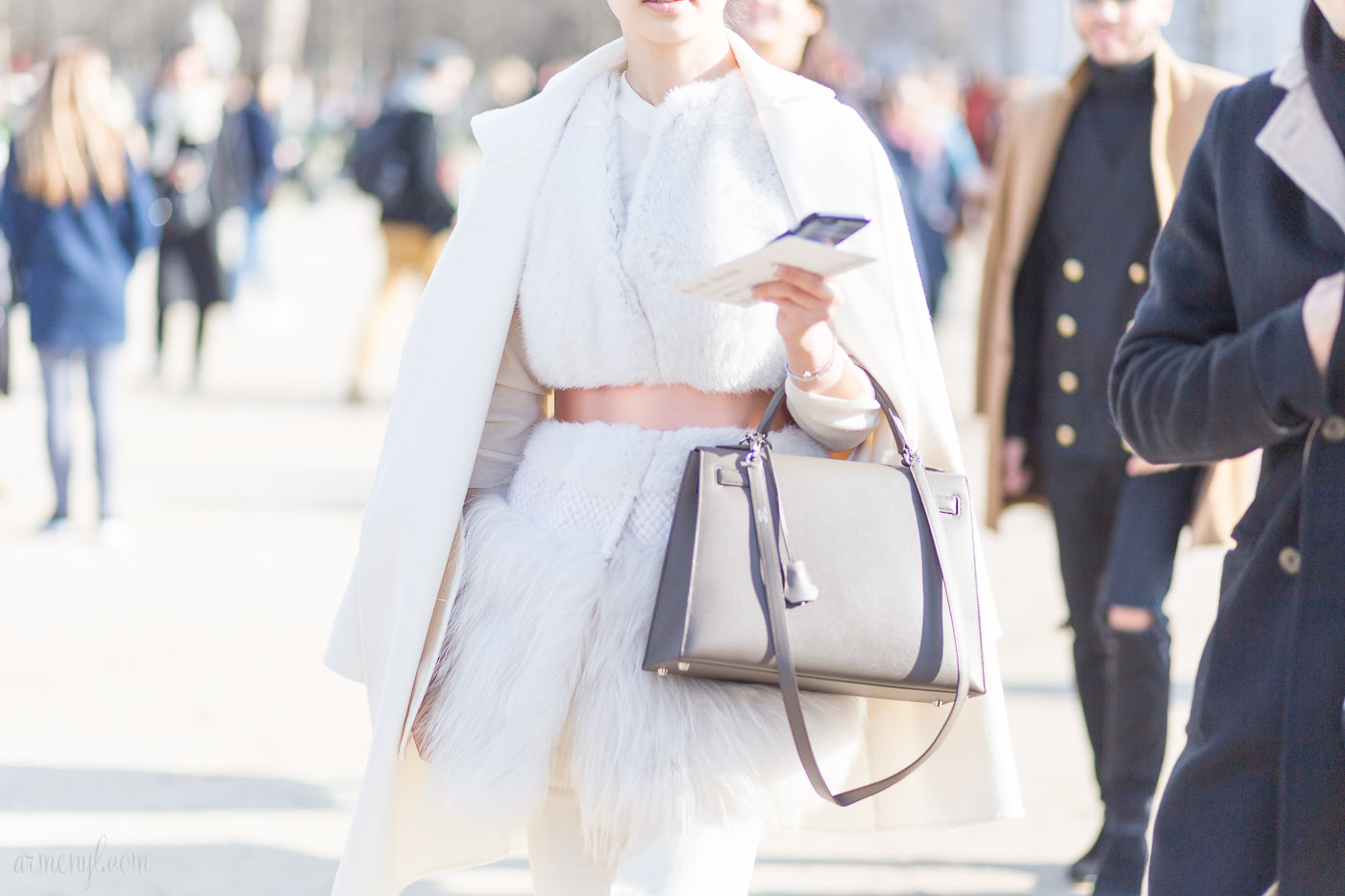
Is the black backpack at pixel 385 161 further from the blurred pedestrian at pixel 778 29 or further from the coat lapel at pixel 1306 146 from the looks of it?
the coat lapel at pixel 1306 146

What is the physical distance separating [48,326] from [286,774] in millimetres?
3415

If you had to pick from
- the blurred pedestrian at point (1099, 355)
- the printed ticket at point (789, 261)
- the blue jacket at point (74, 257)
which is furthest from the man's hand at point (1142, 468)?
the blue jacket at point (74, 257)

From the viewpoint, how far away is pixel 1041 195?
4102mm

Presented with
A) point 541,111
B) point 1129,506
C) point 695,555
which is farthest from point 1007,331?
point 695,555

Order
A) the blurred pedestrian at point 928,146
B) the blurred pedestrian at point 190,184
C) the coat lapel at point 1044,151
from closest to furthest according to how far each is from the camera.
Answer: the coat lapel at point 1044,151 → the blurred pedestrian at point 190,184 → the blurred pedestrian at point 928,146

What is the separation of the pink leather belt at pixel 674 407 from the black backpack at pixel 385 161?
825 centimetres

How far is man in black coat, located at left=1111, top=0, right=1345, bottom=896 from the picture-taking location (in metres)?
1.93

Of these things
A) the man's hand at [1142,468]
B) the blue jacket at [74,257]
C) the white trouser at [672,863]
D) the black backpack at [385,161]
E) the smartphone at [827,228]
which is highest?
the smartphone at [827,228]

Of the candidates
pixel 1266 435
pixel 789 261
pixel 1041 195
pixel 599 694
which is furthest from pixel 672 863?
pixel 1041 195

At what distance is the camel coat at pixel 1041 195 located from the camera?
12.2 feet

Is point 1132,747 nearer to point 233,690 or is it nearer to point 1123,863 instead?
point 1123,863

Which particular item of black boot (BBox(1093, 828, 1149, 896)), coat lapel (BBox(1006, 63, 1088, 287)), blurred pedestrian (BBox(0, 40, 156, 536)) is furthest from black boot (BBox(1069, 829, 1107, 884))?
blurred pedestrian (BBox(0, 40, 156, 536))

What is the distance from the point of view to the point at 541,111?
2.73 metres

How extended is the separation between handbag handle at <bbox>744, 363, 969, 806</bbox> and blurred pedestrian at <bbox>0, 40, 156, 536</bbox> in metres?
5.64
